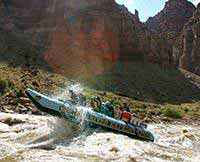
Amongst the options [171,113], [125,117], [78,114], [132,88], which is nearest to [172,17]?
[132,88]

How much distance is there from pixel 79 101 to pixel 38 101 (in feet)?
7.46

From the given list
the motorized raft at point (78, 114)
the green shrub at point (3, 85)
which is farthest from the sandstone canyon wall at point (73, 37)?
the motorized raft at point (78, 114)

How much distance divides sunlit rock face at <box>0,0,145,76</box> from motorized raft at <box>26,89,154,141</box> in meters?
31.0

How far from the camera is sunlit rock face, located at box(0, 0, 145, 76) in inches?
2288

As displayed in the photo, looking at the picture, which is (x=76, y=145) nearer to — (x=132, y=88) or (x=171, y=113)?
(x=171, y=113)

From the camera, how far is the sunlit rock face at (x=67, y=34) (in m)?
58.1

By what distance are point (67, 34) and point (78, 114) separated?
4015 cm

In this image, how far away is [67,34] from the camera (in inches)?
A: 2458

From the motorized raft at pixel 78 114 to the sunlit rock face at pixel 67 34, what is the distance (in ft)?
102

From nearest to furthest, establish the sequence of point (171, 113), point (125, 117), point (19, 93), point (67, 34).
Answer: point (125, 117), point (19, 93), point (171, 113), point (67, 34)

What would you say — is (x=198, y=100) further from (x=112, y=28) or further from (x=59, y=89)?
(x=59, y=89)

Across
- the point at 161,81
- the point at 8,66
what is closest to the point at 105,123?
the point at 8,66

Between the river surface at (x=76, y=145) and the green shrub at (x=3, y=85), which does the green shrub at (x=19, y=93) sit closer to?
the green shrub at (x=3, y=85)

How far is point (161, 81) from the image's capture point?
2611 inches
